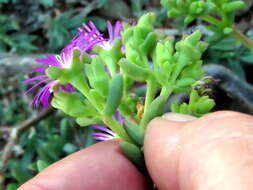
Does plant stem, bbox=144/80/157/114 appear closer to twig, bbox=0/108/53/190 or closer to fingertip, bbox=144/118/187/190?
fingertip, bbox=144/118/187/190

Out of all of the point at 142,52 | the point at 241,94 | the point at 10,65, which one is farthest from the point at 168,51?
the point at 10,65

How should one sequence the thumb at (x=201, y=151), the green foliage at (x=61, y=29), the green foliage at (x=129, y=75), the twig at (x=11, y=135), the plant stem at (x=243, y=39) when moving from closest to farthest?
the thumb at (x=201, y=151) → the green foliage at (x=129, y=75) → the plant stem at (x=243, y=39) → the twig at (x=11, y=135) → the green foliage at (x=61, y=29)

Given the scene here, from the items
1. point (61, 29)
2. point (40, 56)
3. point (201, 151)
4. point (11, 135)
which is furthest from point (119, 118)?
point (61, 29)

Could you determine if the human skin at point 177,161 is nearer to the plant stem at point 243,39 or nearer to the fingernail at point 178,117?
the fingernail at point 178,117

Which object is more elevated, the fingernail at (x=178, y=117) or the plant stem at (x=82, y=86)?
the plant stem at (x=82, y=86)

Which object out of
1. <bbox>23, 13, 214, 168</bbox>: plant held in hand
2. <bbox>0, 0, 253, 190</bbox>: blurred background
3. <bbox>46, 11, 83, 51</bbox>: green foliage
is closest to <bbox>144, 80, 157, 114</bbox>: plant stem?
<bbox>23, 13, 214, 168</bbox>: plant held in hand

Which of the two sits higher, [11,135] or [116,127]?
[116,127]

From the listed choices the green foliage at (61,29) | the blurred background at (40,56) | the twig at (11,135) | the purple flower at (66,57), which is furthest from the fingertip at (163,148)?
the green foliage at (61,29)

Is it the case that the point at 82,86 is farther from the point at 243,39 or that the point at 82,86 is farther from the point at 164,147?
the point at 243,39
